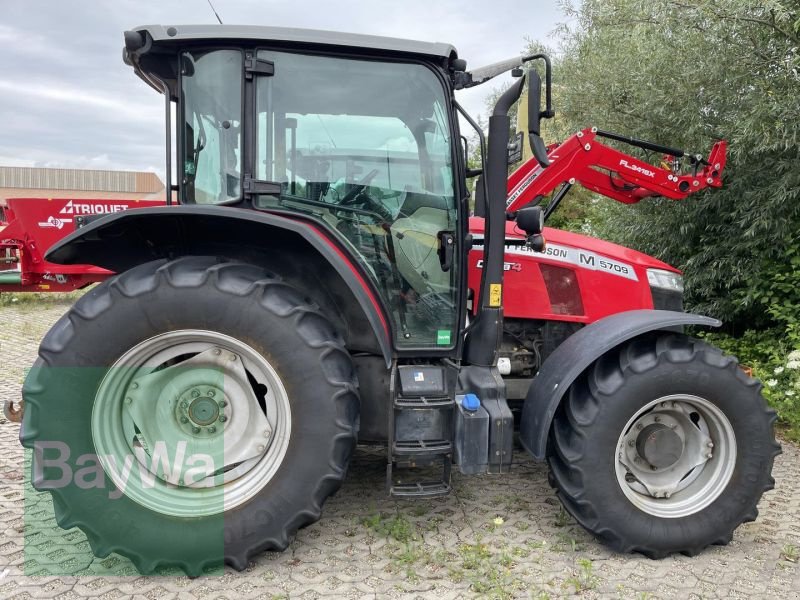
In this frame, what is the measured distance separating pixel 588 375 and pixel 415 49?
1.69 metres

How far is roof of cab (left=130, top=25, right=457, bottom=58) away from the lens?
263cm

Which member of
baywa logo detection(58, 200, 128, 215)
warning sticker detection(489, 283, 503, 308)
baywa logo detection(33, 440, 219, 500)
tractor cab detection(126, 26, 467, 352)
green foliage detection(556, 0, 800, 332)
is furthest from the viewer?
baywa logo detection(58, 200, 128, 215)

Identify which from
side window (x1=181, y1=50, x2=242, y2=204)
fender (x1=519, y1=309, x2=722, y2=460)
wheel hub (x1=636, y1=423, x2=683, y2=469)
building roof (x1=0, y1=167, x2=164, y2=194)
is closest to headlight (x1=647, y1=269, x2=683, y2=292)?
fender (x1=519, y1=309, x2=722, y2=460)

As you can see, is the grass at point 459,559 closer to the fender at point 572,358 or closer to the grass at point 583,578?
the grass at point 583,578

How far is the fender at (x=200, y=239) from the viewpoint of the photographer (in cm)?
254

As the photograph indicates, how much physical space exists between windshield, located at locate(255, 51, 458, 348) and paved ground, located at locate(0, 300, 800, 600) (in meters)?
0.95

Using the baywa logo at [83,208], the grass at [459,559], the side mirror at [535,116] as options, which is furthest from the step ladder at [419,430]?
the baywa logo at [83,208]

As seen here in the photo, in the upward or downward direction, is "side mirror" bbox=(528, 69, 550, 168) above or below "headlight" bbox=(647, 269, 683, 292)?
above

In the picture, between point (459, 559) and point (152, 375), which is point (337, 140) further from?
point (459, 559)

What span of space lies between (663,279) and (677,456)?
1.18 m

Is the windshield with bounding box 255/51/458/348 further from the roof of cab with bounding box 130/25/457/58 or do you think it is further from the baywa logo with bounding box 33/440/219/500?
the baywa logo with bounding box 33/440/219/500

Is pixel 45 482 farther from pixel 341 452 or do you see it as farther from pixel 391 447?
pixel 391 447

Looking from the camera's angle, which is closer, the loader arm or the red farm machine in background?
the loader arm

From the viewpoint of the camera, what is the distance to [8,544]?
9.26ft
